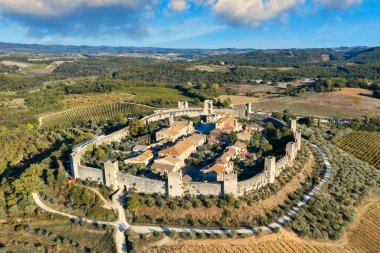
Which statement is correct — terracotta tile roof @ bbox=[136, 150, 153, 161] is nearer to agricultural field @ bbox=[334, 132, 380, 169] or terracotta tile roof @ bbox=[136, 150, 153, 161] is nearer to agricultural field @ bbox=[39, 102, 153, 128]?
agricultural field @ bbox=[39, 102, 153, 128]

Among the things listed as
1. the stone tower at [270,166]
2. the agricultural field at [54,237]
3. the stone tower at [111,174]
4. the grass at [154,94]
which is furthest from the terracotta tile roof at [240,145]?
the grass at [154,94]

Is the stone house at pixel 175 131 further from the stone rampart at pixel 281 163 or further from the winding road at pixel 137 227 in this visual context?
the stone rampart at pixel 281 163

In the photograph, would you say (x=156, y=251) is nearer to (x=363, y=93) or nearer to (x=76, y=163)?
(x=76, y=163)

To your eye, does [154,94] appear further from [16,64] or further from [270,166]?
[16,64]

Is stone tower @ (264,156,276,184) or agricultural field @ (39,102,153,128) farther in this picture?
agricultural field @ (39,102,153,128)

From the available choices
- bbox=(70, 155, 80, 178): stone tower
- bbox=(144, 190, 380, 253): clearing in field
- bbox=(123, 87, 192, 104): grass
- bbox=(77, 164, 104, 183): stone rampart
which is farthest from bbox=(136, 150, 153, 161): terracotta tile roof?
bbox=(123, 87, 192, 104): grass

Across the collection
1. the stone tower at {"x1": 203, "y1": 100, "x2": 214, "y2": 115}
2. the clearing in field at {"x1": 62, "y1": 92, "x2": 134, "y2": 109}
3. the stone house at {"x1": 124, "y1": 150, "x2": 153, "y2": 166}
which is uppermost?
the stone tower at {"x1": 203, "y1": 100, "x2": 214, "y2": 115}

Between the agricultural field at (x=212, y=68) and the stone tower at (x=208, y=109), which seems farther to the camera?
the agricultural field at (x=212, y=68)
